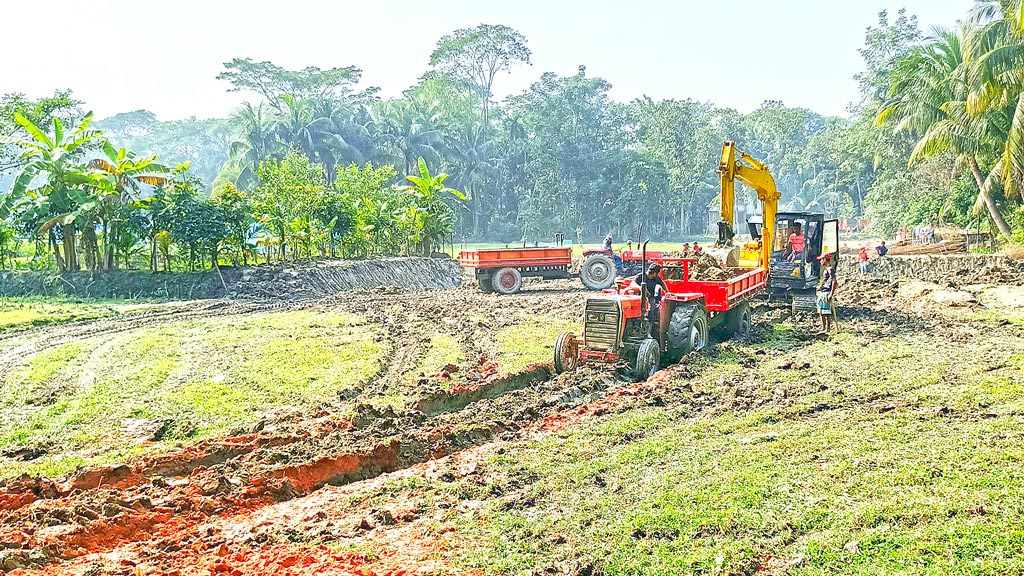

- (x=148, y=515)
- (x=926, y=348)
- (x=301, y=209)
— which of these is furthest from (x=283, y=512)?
(x=301, y=209)

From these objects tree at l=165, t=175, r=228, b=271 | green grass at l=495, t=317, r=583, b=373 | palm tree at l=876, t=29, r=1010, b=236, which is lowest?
green grass at l=495, t=317, r=583, b=373

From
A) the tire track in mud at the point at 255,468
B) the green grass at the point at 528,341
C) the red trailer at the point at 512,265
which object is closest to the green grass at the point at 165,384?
the tire track in mud at the point at 255,468

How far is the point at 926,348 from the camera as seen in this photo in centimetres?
1327

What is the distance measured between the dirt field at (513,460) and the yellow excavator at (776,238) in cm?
356

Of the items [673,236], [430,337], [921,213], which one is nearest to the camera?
[430,337]

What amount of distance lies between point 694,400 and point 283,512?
5.45m

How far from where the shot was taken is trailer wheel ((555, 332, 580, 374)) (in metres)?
12.2

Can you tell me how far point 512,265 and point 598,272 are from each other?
2.80 metres

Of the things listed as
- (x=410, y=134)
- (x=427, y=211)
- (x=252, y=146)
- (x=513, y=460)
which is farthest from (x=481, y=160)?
(x=513, y=460)

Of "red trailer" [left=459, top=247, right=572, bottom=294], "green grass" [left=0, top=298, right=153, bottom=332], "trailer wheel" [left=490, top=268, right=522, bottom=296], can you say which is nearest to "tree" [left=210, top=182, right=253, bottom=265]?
"green grass" [left=0, top=298, right=153, bottom=332]

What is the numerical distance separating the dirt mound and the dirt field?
11532mm

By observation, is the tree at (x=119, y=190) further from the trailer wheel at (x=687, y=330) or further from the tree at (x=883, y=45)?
the tree at (x=883, y=45)

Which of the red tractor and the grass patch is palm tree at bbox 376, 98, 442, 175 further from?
the red tractor

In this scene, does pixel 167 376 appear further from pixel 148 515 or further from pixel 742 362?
pixel 742 362
